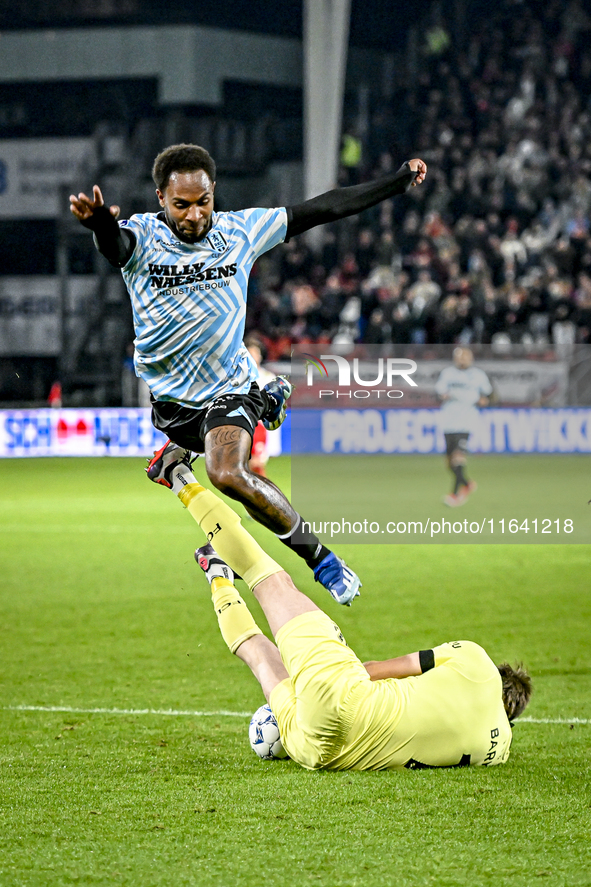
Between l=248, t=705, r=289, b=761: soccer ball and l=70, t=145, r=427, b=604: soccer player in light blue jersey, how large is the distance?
0.60m

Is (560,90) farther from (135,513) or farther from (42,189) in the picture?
(135,513)

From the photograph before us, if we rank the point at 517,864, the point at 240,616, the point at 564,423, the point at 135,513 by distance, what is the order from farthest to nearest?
the point at 564,423 → the point at 135,513 → the point at 240,616 → the point at 517,864

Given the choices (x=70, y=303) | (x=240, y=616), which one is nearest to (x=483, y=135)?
(x=70, y=303)

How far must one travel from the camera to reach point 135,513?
48.9 ft

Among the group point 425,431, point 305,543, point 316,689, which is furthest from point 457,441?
point 316,689

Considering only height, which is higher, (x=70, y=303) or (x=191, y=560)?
(x=70, y=303)

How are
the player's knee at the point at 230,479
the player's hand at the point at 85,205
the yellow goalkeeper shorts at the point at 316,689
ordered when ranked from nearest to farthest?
1. the yellow goalkeeper shorts at the point at 316,689
2. the player's hand at the point at 85,205
3. the player's knee at the point at 230,479

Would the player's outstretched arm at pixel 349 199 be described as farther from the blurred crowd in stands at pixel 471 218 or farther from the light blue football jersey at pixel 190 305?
the blurred crowd in stands at pixel 471 218

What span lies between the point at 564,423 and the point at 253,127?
44.4 feet

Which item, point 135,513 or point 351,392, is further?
point 351,392

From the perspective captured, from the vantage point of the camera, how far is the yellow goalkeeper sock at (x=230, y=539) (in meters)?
4.93

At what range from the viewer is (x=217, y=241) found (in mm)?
5438

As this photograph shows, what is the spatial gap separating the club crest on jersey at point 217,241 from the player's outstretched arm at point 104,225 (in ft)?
1.21

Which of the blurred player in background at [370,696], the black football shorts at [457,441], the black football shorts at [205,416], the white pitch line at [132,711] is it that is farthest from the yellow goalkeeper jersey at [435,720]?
the black football shorts at [457,441]
